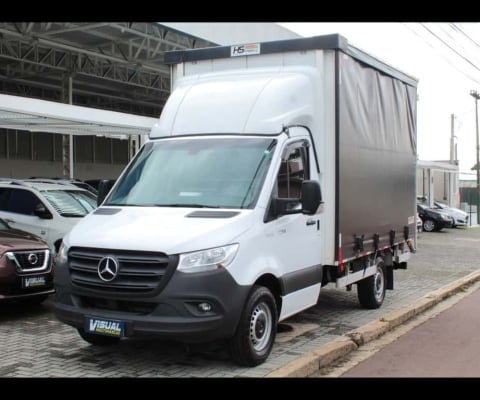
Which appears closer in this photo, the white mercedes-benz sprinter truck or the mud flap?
the white mercedes-benz sprinter truck

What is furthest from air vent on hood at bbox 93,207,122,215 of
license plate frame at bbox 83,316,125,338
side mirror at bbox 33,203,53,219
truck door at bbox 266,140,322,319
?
side mirror at bbox 33,203,53,219

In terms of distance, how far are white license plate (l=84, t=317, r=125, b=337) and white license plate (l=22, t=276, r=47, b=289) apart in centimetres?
259

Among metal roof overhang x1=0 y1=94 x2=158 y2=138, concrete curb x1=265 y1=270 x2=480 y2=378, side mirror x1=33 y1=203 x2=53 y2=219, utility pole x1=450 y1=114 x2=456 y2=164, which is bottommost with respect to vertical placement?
concrete curb x1=265 y1=270 x2=480 y2=378

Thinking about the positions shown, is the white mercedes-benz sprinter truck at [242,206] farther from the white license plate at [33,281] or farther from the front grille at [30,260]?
the front grille at [30,260]

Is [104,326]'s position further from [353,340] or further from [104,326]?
[353,340]

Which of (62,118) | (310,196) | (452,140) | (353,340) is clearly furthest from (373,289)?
(452,140)

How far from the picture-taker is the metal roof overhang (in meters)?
11.5

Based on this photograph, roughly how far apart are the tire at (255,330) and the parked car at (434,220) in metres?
23.1

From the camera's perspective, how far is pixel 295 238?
6402mm

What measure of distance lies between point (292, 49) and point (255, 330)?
3.50 m

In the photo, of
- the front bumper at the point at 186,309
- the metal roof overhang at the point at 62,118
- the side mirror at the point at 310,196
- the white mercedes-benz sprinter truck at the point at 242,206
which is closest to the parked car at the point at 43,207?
the metal roof overhang at the point at 62,118

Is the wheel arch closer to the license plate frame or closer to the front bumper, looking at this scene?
the front bumper
